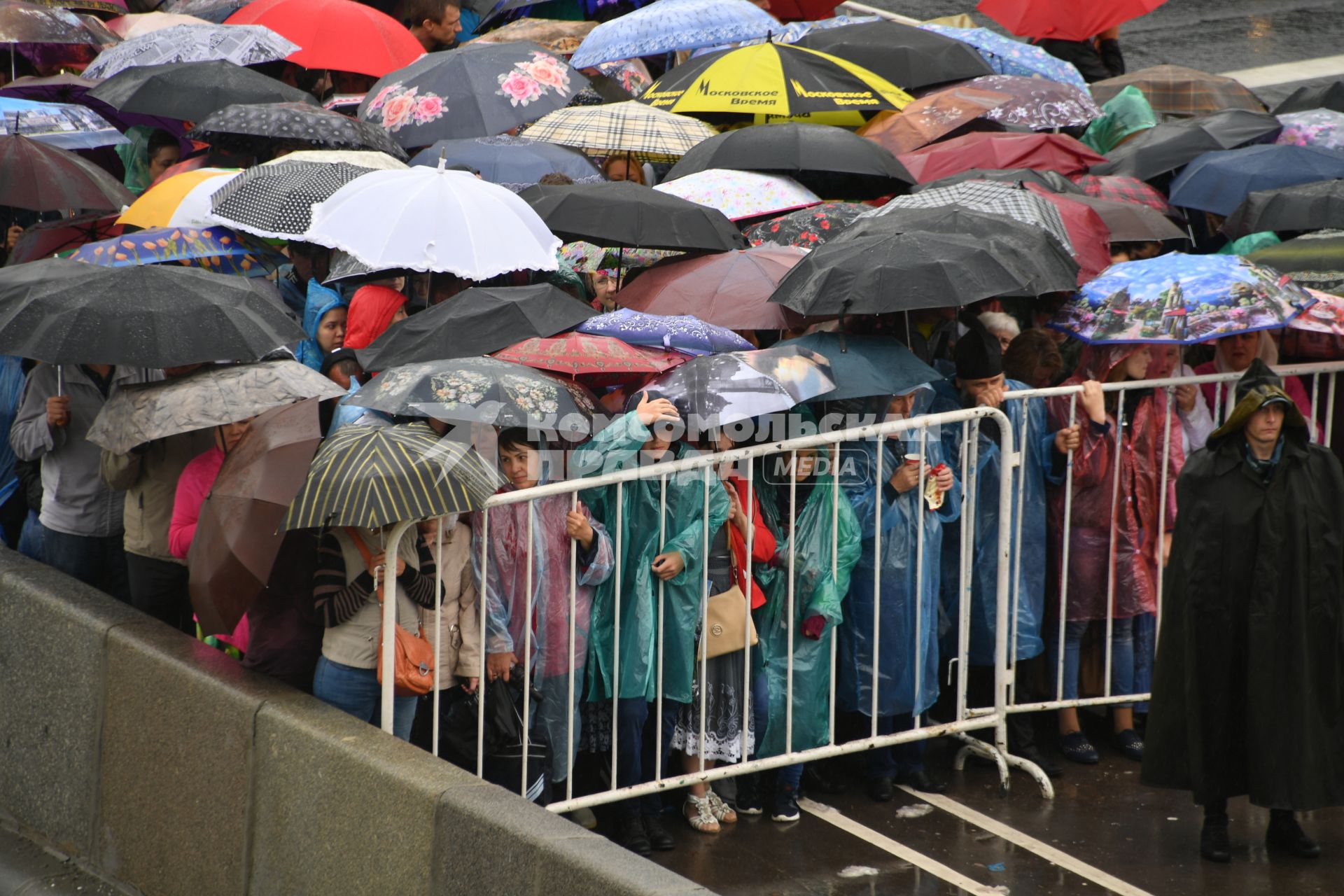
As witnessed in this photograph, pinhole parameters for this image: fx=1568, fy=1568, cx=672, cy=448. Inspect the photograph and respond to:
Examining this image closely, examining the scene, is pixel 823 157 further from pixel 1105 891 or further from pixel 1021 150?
pixel 1105 891

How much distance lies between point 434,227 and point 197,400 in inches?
71.4

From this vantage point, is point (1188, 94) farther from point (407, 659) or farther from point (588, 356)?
point (407, 659)

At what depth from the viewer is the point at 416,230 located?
7.20 meters

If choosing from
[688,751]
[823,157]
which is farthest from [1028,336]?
[688,751]

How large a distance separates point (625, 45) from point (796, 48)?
1342mm

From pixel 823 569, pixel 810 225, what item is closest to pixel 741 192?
pixel 810 225

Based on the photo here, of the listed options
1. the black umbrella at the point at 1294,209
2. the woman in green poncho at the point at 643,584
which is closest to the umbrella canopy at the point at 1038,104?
the black umbrella at the point at 1294,209

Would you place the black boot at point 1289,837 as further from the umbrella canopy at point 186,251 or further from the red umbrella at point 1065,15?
the red umbrella at point 1065,15

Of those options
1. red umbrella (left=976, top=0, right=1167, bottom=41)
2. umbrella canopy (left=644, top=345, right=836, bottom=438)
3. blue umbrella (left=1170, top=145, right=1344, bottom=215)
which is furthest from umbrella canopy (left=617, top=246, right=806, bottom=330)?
red umbrella (left=976, top=0, right=1167, bottom=41)

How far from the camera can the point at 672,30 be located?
11062 mm

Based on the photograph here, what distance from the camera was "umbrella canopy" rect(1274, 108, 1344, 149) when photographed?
10.4m

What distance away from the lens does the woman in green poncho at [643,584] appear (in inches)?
235

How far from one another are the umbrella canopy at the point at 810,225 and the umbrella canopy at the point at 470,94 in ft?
7.30

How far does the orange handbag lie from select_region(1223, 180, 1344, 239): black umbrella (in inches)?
220
